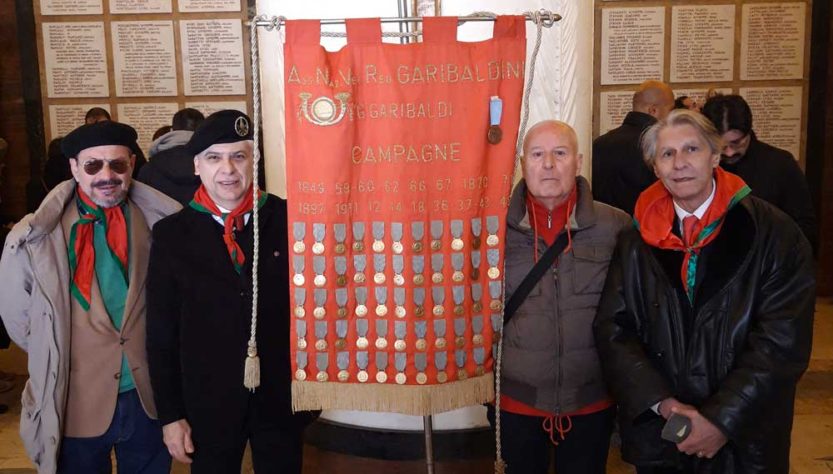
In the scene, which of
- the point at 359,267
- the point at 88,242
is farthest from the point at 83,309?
the point at 359,267

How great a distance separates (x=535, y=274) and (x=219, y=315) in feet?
3.20

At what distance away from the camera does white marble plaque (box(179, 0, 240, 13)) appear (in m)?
5.71

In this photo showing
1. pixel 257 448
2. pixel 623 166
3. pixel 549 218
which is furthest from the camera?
pixel 623 166

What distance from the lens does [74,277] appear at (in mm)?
2357

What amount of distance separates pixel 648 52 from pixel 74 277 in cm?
467

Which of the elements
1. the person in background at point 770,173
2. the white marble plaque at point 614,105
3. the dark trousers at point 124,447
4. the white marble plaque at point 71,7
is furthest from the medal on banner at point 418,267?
the white marble plaque at point 71,7

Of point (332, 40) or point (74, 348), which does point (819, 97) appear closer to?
point (332, 40)

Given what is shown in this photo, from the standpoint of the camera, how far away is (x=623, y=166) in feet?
12.8

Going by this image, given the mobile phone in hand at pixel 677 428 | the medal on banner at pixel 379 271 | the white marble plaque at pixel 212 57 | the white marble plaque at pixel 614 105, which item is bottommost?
the mobile phone in hand at pixel 677 428

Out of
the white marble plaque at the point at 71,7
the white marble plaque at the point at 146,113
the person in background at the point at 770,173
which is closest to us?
the person in background at the point at 770,173

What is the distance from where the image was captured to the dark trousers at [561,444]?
2445 mm

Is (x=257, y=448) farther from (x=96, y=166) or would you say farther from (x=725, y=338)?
(x=725, y=338)

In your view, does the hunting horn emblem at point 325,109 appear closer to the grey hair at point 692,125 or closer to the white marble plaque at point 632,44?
the grey hair at point 692,125

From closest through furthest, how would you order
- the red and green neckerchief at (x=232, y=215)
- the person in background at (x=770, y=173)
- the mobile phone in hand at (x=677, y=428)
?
the mobile phone in hand at (x=677, y=428) < the red and green neckerchief at (x=232, y=215) < the person in background at (x=770, y=173)
